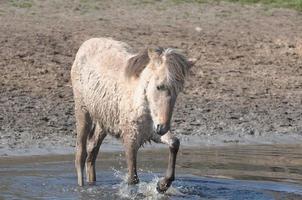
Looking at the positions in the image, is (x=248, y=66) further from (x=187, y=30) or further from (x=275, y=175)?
(x=275, y=175)

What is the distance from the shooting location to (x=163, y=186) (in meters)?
10.1

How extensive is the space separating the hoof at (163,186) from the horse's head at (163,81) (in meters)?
0.82

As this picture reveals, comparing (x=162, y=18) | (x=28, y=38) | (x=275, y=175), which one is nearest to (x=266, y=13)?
(x=162, y=18)

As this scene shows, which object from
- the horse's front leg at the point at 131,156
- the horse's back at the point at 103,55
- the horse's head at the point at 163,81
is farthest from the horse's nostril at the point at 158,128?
the horse's back at the point at 103,55

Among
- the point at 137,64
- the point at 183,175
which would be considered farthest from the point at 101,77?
the point at 183,175

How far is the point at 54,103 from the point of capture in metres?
14.4

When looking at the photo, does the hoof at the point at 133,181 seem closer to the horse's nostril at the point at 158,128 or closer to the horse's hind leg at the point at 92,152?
the horse's hind leg at the point at 92,152

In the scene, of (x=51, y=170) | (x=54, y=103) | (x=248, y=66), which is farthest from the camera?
(x=248, y=66)

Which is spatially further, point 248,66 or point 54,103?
point 248,66

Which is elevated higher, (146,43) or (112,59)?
(112,59)

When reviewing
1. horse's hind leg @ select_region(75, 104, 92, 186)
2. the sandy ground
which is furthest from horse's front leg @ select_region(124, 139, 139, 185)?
the sandy ground

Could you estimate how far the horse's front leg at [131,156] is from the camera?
32.9ft

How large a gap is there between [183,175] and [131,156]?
5.27ft

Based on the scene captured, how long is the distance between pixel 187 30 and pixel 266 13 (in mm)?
3639
